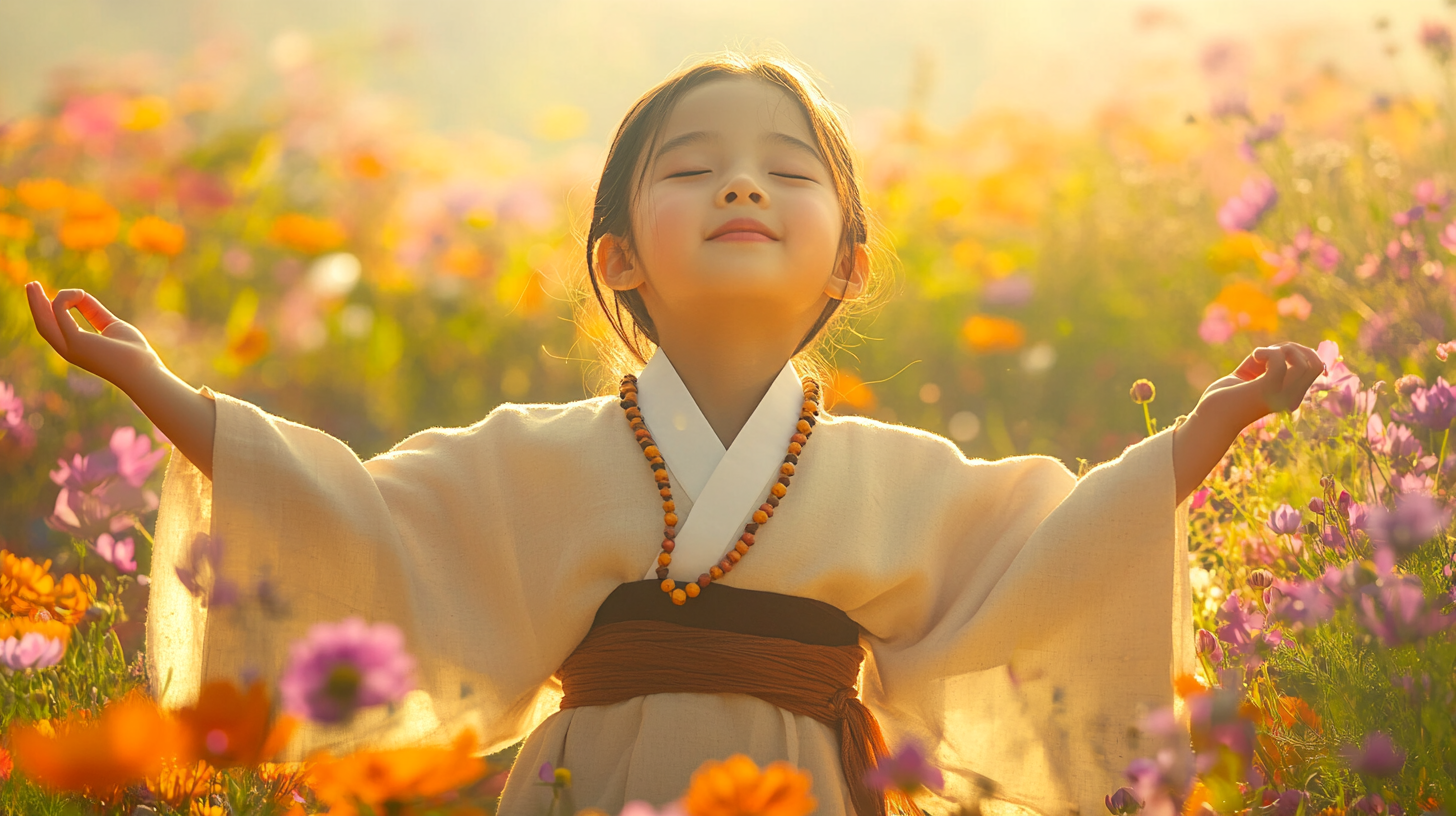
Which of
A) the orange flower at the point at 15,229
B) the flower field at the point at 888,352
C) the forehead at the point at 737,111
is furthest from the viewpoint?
the orange flower at the point at 15,229

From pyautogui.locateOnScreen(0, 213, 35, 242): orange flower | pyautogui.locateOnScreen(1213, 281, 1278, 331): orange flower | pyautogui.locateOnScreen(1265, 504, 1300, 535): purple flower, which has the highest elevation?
pyautogui.locateOnScreen(1213, 281, 1278, 331): orange flower

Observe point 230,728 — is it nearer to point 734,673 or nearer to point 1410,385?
point 734,673

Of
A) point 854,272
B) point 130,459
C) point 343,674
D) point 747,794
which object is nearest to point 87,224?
point 130,459

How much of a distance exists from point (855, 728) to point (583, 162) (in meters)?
4.09

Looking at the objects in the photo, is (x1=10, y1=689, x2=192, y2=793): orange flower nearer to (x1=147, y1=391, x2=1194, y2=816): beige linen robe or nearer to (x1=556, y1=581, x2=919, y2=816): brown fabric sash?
(x1=147, y1=391, x2=1194, y2=816): beige linen robe

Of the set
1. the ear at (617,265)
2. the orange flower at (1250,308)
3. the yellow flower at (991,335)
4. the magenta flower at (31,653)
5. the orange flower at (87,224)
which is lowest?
the magenta flower at (31,653)

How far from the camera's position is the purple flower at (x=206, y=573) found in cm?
161

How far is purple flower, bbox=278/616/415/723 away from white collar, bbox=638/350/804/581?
2.12 ft

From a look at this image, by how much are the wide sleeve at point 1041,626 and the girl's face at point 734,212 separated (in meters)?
0.41

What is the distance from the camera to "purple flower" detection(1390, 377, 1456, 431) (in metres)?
1.60

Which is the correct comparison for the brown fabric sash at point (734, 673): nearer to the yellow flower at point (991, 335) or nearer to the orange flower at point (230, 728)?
the orange flower at point (230, 728)

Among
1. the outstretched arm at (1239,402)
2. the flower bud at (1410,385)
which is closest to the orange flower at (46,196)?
the outstretched arm at (1239,402)

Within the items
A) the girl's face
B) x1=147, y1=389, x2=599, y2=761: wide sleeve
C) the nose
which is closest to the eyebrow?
the girl's face

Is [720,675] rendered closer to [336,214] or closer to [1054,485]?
[1054,485]
